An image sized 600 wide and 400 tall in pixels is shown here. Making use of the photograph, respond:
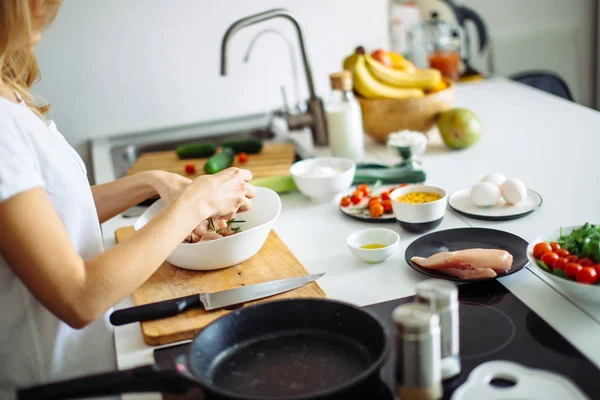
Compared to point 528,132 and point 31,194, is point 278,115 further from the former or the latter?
point 31,194

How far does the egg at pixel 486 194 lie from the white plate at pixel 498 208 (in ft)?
0.05

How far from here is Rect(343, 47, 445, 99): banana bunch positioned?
2.14 metres

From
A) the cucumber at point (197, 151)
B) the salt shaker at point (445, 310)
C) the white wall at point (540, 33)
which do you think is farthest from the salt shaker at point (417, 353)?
the white wall at point (540, 33)

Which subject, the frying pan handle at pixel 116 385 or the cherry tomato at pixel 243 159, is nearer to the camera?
the frying pan handle at pixel 116 385

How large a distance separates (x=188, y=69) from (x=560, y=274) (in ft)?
5.67

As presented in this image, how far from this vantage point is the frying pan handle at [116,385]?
86 centimetres

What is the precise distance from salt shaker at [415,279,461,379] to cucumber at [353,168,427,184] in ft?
2.87

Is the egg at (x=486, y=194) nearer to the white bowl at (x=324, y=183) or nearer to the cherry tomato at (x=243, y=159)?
the white bowl at (x=324, y=183)

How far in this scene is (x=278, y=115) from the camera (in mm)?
2578

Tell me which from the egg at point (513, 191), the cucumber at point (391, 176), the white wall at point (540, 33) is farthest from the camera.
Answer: the white wall at point (540, 33)

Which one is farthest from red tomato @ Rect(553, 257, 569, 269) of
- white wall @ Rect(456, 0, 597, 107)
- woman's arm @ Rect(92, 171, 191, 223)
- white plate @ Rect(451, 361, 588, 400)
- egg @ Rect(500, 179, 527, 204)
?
white wall @ Rect(456, 0, 597, 107)

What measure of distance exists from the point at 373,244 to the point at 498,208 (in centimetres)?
34

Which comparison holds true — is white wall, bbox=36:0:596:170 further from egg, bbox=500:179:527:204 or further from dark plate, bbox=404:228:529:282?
dark plate, bbox=404:228:529:282

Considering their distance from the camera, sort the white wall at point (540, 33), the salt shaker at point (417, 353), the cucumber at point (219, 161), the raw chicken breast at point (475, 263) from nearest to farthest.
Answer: the salt shaker at point (417, 353)
the raw chicken breast at point (475, 263)
the cucumber at point (219, 161)
the white wall at point (540, 33)
